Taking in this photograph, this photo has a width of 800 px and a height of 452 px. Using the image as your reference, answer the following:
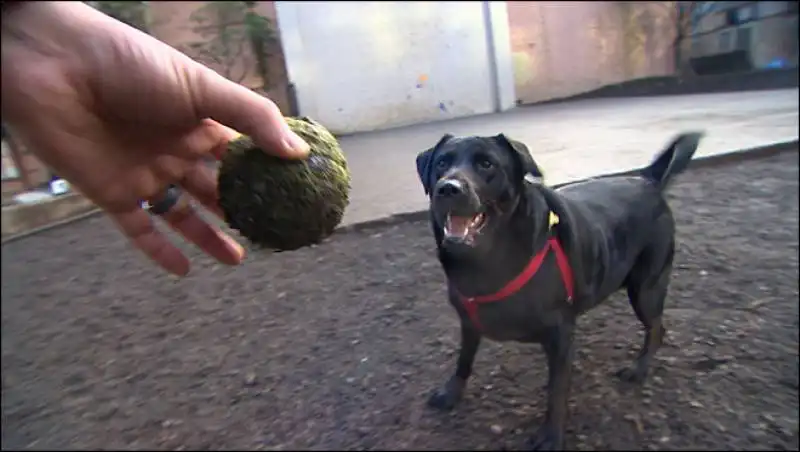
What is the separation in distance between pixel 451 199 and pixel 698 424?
0.68 meters

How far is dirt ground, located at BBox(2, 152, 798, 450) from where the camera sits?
946 mm

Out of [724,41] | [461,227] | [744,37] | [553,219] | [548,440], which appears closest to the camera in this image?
[461,227]


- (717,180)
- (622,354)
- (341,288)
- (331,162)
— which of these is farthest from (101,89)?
(717,180)

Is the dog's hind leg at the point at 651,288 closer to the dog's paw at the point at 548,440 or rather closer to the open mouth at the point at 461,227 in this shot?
the dog's paw at the point at 548,440

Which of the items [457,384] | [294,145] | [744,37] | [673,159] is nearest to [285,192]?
[294,145]

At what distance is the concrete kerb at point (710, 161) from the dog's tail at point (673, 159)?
6cm

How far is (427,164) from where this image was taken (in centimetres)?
58

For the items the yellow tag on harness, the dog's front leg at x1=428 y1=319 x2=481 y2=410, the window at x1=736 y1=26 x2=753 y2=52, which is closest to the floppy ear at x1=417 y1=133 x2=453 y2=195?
the yellow tag on harness

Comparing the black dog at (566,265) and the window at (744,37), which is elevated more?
the window at (744,37)

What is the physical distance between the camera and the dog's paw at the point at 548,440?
964 millimetres

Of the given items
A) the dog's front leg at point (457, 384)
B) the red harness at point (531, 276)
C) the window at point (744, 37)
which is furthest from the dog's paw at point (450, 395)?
the window at point (744, 37)

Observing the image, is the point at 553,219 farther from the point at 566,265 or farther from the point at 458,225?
the point at 458,225

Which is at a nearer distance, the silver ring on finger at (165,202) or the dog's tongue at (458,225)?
the dog's tongue at (458,225)

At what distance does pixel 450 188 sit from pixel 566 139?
0.81m
